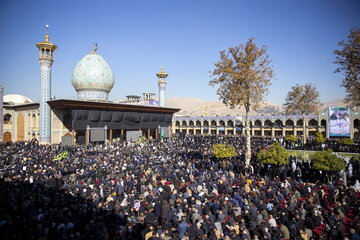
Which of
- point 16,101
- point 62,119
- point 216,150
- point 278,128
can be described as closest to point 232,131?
point 278,128

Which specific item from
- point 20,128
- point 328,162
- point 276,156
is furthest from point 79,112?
point 328,162

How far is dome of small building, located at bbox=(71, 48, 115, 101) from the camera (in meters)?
37.7

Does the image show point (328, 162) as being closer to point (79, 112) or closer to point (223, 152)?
point (223, 152)

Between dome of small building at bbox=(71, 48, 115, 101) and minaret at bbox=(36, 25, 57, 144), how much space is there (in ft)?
18.2

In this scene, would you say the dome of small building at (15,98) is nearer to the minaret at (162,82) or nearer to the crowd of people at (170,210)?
the minaret at (162,82)

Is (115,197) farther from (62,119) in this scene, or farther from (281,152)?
(62,119)

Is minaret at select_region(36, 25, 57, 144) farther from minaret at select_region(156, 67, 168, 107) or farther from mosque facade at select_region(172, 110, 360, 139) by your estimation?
mosque facade at select_region(172, 110, 360, 139)

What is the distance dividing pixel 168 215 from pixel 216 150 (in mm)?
10064

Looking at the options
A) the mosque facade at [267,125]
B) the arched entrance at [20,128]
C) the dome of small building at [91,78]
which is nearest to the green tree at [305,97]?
the mosque facade at [267,125]

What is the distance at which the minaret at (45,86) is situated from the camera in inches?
1266

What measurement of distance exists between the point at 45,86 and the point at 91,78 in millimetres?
6929

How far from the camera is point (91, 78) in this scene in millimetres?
37625

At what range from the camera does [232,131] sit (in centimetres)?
6006

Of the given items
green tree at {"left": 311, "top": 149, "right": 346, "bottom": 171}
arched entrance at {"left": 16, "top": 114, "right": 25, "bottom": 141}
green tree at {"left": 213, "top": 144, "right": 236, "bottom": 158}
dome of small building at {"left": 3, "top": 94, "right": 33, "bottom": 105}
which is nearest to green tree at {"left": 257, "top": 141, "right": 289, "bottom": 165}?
green tree at {"left": 311, "top": 149, "right": 346, "bottom": 171}
